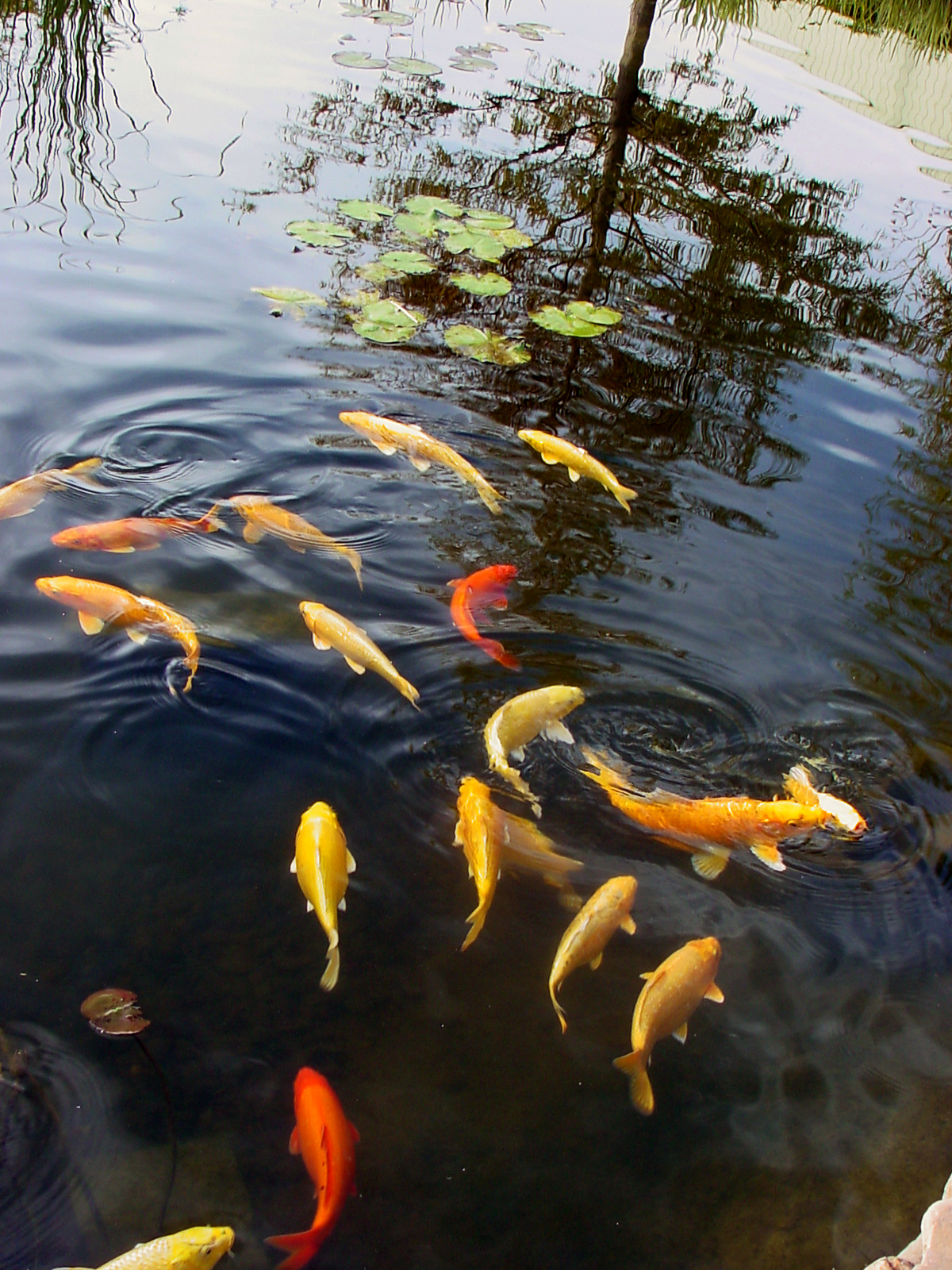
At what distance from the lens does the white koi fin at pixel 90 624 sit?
11.2ft

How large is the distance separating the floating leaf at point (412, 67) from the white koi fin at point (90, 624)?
8.33 meters

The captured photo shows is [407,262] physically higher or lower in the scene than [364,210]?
lower

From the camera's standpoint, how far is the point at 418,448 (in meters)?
4.37

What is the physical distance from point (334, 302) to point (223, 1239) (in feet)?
16.6

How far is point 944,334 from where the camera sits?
21.8ft

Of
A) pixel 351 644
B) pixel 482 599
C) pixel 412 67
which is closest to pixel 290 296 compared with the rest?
pixel 482 599

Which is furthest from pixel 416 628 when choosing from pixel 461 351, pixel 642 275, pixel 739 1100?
pixel 642 275

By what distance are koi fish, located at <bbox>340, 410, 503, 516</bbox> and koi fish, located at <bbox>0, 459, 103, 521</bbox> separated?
1217mm

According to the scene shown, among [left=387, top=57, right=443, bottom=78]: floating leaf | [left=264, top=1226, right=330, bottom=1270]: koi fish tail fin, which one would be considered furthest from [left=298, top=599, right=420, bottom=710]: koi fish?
[left=387, top=57, right=443, bottom=78]: floating leaf

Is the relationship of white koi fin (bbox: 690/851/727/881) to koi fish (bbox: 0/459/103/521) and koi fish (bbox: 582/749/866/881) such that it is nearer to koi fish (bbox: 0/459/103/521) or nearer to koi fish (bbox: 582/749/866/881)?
koi fish (bbox: 582/749/866/881)

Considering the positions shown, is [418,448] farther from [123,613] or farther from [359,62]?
[359,62]

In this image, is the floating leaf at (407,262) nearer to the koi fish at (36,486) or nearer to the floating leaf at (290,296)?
the floating leaf at (290,296)

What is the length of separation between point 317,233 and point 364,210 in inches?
22.2

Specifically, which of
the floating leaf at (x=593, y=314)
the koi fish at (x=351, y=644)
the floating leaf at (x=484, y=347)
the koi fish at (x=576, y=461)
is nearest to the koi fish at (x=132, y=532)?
the koi fish at (x=351, y=644)
